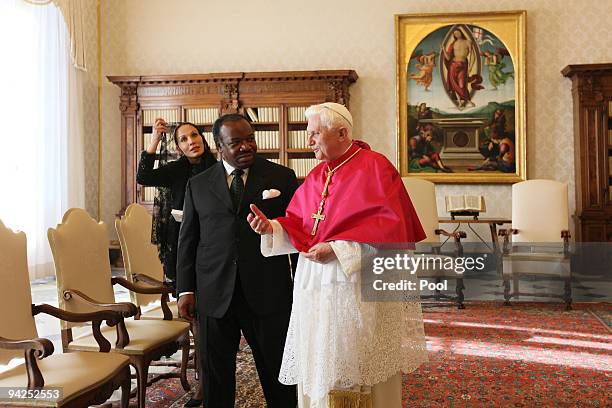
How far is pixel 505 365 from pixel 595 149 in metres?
5.16

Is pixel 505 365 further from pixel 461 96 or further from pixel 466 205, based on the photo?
pixel 461 96

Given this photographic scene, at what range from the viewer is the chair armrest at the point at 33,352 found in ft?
8.36

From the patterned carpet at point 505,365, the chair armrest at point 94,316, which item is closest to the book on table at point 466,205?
the patterned carpet at point 505,365

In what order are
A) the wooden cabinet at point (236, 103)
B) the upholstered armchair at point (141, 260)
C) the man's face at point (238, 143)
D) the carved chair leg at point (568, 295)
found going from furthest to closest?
the wooden cabinet at point (236, 103) → the carved chair leg at point (568, 295) → the upholstered armchair at point (141, 260) → the man's face at point (238, 143)

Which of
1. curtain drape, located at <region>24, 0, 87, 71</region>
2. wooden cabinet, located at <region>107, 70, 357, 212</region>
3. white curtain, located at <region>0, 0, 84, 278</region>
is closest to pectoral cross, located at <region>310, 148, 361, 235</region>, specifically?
white curtain, located at <region>0, 0, 84, 278</region>

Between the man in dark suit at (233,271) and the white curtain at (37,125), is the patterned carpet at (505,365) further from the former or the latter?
the white curtain at (37,125)

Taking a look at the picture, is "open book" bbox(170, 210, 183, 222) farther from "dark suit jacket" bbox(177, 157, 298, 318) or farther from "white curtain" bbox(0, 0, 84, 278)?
"white curtain" bbox(0, 0, 84, 278)

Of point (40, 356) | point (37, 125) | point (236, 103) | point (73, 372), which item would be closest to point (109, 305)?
point (73, 372)

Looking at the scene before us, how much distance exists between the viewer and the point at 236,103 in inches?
364

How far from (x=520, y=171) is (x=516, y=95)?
109 centimetres

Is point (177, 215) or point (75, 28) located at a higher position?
point (75, 28)

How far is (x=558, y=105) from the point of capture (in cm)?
908

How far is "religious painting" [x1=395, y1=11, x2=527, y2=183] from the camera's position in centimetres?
909

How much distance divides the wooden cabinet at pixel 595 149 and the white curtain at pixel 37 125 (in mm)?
7046
